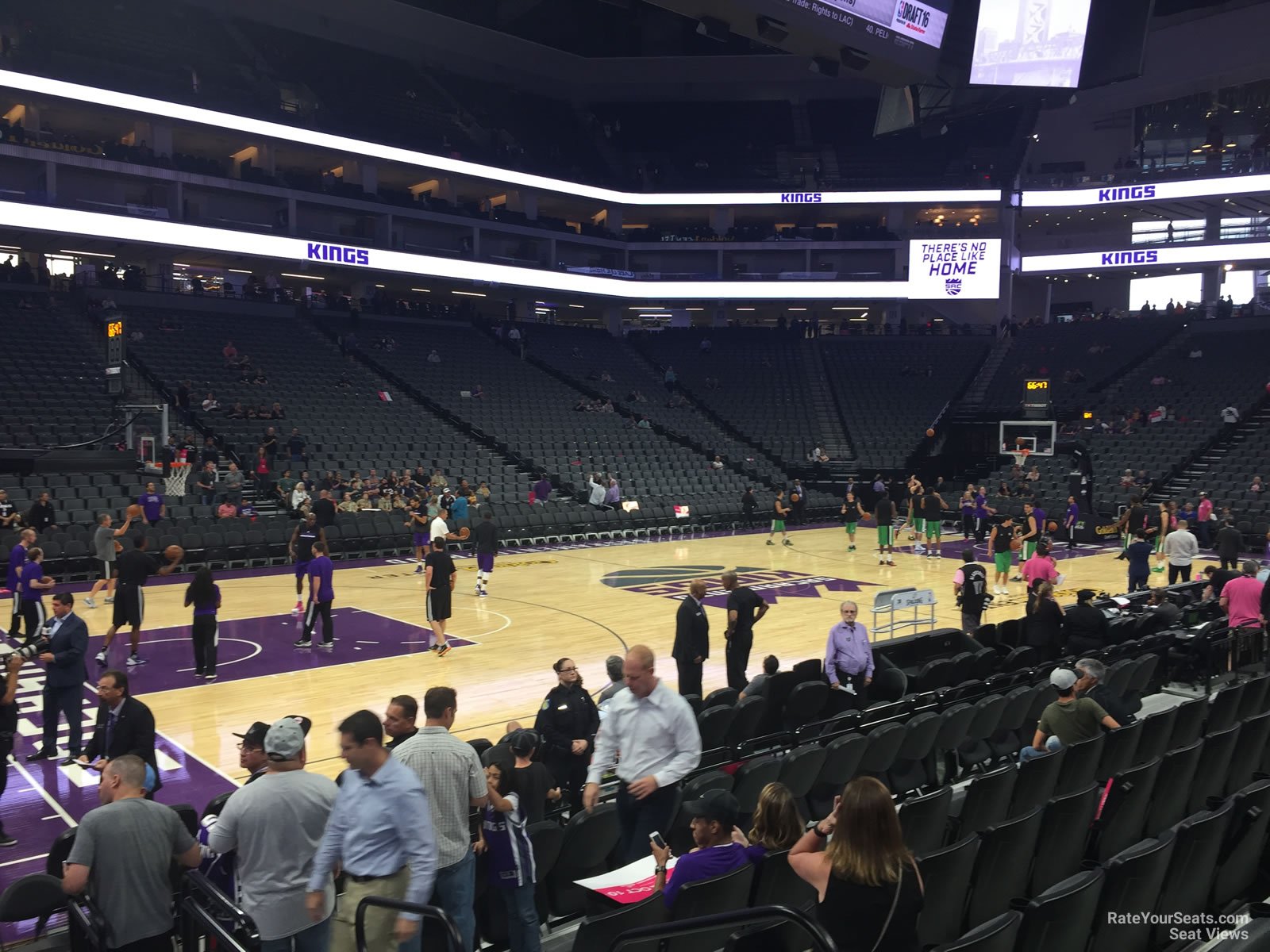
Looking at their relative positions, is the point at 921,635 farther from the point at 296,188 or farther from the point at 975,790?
the point at 296,188

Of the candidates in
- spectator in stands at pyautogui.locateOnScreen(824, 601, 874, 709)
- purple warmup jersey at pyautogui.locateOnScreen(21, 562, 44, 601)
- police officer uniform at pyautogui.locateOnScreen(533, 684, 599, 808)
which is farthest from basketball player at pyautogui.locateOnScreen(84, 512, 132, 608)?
spectator in stands at pyautogui.locateOnScreen(824, 601, 874, 709)

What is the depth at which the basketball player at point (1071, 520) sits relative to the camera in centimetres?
2408

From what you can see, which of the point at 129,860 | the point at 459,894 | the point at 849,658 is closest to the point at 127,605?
the point at 129,860

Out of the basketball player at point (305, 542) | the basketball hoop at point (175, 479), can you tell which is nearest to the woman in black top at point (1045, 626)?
the basketball player at point (305, 542)

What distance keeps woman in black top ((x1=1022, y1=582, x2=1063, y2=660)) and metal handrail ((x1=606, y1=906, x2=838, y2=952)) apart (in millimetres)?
7898

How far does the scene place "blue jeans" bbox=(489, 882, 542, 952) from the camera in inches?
179

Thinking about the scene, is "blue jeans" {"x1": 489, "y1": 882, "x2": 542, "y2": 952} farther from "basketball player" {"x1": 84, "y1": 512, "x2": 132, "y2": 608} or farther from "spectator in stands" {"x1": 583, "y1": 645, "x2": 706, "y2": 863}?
"basketball player" {"x1": 84, "y1": 512, "x2": 132, "y2": 608}

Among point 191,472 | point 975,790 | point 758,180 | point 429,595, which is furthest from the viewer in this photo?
point 758,180

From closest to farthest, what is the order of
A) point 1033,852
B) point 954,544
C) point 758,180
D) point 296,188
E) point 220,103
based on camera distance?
point 1033,852, point 954,544, point 220,103, point 296,188, point 758,180

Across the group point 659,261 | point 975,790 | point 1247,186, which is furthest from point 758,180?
point 975,790

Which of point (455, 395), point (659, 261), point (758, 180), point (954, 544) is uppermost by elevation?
point (758, 180)

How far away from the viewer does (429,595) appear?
1260 centimetres

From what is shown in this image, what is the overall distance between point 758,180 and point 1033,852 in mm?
40893

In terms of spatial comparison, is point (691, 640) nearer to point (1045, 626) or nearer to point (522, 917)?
point (1045, 626)
